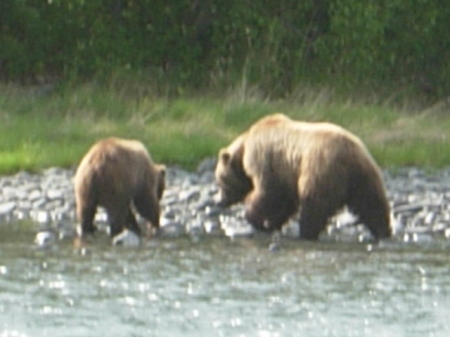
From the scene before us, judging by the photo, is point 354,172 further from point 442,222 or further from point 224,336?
point 224,336

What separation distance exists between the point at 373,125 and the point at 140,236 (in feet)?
19.4

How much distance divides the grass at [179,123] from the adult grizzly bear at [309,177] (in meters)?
3.35

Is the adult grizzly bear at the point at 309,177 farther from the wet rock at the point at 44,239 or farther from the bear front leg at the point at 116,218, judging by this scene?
the wet rock at the point at 44,239

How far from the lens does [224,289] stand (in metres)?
11.2

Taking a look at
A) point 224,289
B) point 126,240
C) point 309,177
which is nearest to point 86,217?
point 126,240

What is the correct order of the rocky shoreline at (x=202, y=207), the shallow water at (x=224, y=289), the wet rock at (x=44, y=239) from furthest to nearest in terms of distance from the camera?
1. the rocky shoreline at (x=202, y=207)
2. the wet rock at (x=44, y=239)
3. the shallow water at (x=224, y=289)

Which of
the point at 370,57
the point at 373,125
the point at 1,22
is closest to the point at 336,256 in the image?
the point at 373,125

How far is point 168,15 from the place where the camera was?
987 inches

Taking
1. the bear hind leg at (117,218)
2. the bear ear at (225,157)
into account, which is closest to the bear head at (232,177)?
the bear ear at (225,157)

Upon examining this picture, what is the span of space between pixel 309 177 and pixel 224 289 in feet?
6.18

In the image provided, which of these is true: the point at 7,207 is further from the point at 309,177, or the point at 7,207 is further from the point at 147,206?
the point at 309,177

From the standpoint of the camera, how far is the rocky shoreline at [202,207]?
45.0 feet

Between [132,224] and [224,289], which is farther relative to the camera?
[132,224]

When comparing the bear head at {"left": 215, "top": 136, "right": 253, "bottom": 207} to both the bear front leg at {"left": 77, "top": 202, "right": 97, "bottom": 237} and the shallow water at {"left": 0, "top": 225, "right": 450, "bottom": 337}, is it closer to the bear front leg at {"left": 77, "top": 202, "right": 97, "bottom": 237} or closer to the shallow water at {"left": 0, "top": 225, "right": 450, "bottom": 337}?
the shallow water at {"left": 0, "top": 225, "right": 450, "bottom": 337}
